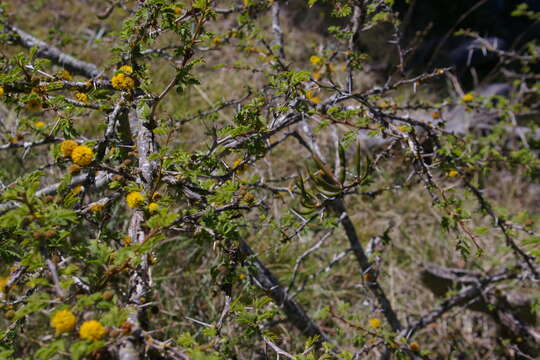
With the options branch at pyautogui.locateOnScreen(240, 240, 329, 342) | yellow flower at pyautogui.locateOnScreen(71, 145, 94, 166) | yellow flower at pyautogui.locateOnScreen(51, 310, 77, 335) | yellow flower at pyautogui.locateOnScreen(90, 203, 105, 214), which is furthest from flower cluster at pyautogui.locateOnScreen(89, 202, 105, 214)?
branch at pyautogui.locateOnScreen(240, 240, 329, 342)

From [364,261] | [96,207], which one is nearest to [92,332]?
[96,207]

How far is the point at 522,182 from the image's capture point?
13.7 ft

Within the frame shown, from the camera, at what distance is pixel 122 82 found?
3.80ft

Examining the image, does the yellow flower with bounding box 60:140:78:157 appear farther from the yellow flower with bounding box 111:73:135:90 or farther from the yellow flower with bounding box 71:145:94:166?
the yellow flower with bounding box 111:73:135:90

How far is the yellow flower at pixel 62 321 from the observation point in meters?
0.77

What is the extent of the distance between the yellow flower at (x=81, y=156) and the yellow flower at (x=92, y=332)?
0.47m

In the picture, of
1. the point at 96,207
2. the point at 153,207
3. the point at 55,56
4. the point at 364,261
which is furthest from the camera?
the point at 364,261

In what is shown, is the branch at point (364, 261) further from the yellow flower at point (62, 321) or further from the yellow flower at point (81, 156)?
the yellow flower at point (62, 321)

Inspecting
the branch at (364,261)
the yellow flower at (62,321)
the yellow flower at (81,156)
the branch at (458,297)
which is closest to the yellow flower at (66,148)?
the yellow flower at (81,156)

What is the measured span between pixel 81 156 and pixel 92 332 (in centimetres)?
50

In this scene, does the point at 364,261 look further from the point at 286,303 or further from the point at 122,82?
the point at 122,82

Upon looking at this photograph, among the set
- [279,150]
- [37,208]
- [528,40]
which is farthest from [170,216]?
[528,40]

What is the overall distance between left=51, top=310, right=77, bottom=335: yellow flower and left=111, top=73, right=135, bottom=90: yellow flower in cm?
68

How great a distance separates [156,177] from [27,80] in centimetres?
53
